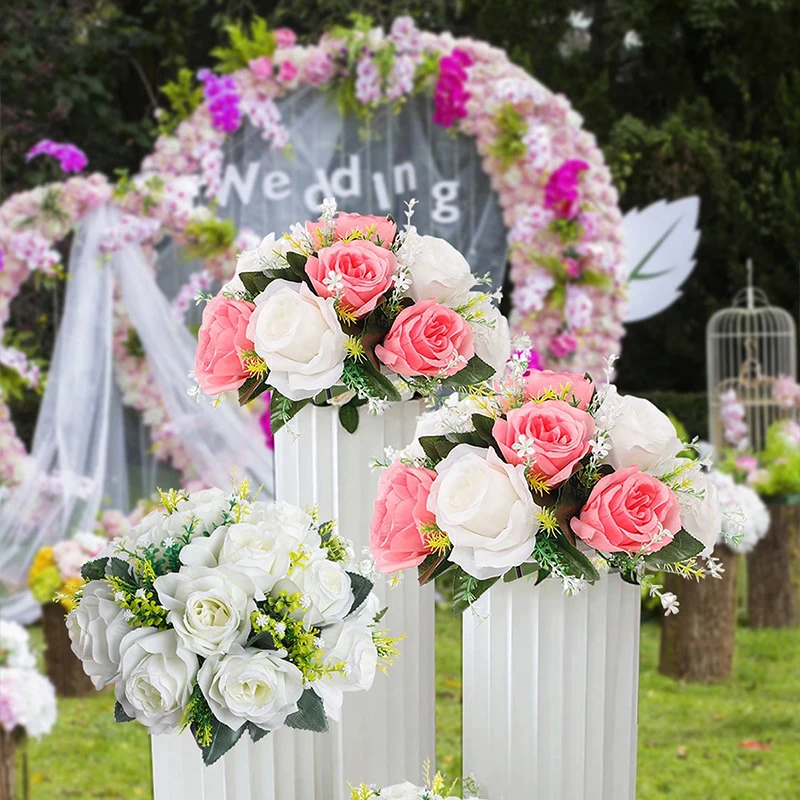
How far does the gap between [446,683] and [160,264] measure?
2.09 meters

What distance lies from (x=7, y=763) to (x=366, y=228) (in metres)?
2.16

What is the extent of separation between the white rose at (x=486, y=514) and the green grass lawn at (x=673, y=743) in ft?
9.62

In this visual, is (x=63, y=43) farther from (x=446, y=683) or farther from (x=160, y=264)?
(x=446, y=683)

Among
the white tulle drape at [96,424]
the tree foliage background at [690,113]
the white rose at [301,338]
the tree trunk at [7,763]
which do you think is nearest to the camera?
the white rose at [301,338]

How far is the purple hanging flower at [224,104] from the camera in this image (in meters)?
4.30

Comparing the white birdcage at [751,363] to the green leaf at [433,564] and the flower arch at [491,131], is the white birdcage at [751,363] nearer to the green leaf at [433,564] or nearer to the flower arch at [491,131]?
the flower arch at [491,131]

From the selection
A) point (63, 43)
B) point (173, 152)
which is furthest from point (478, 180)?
point (63, 43)

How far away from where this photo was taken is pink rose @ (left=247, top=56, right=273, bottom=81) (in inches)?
170

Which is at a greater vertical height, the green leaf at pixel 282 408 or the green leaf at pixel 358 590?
the green leaf at pixel 282 408

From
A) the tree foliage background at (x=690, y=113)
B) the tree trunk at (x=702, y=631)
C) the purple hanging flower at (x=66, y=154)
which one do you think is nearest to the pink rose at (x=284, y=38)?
the purple hanging flower at (x=66, y=154)

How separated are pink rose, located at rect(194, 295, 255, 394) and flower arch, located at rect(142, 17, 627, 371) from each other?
3.17m

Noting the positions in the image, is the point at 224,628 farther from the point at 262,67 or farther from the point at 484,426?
the point at 262,67

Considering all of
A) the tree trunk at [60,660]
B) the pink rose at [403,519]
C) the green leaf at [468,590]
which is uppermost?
the pink rose at [403,519]

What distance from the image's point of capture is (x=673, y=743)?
387 centimetres
